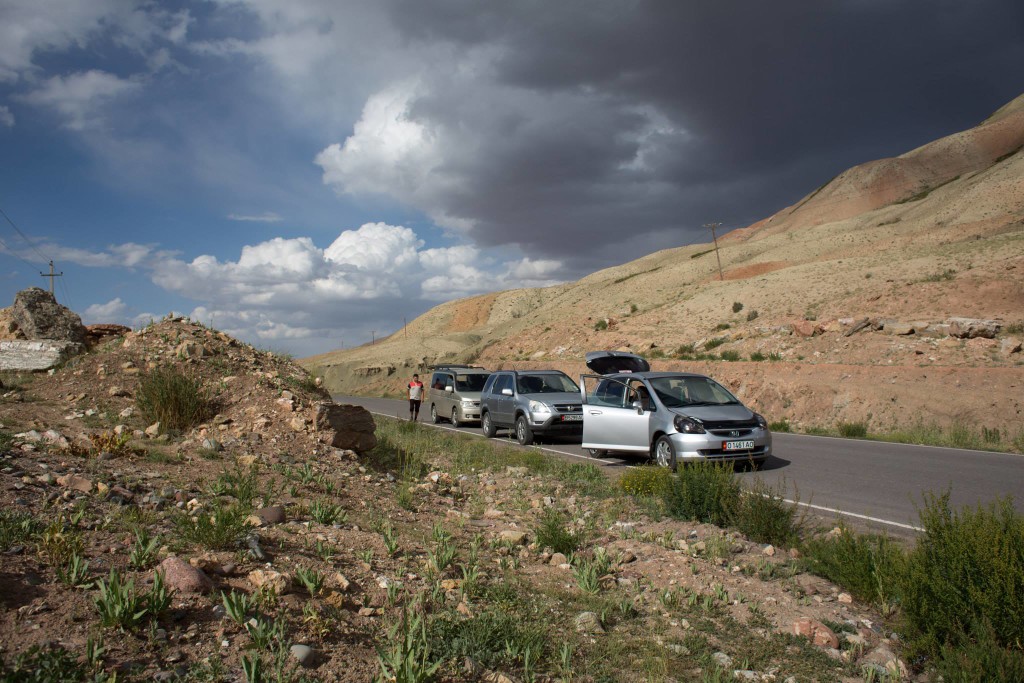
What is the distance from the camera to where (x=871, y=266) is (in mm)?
46438

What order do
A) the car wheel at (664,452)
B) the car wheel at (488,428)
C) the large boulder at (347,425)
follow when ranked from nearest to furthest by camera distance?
the large boulder at (347,425) < the car wheel at (664,452) < the car wheel at (488,428)

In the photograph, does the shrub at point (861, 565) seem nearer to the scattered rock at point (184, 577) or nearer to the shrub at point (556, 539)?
the shrub at point (556, 539)

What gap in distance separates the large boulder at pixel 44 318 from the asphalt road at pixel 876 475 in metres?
10.8

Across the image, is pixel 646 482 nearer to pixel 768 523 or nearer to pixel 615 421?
pixel 768 523

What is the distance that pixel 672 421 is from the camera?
37.0ft

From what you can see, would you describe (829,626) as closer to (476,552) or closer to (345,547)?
(476,552)

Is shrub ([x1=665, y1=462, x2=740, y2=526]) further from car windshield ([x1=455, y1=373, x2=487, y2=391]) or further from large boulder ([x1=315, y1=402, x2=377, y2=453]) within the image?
car windshield ([x1=455, y1=373, x2=487, y2=391])

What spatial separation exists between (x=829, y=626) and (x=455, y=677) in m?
2.79

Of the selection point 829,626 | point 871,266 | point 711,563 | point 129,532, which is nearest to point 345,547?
point 129,532

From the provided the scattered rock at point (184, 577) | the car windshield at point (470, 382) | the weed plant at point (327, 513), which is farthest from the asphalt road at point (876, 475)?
the car windshield at point (470, 382)

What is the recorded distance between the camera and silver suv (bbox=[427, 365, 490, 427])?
21.3 meters

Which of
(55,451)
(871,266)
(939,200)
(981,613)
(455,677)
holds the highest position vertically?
(939,200)

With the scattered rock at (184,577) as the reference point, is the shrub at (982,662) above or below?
below

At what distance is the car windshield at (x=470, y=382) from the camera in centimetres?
2217
